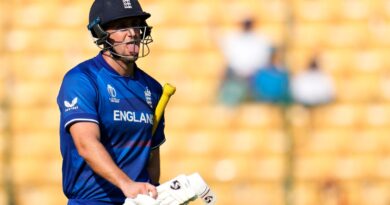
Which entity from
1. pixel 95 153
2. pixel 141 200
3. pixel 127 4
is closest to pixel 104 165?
pixel 95 153

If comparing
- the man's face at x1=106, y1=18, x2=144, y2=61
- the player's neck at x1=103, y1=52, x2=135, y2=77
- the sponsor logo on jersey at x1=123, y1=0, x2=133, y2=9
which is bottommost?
the player's neck at x1=103, y1=52, x2=135, y2=77

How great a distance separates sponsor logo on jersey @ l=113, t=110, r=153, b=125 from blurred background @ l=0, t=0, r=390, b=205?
172 inches

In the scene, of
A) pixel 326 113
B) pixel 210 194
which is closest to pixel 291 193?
pixel 326 113

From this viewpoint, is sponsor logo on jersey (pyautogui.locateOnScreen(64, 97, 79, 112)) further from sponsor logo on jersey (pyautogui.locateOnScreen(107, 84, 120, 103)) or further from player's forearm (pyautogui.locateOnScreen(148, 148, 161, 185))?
player's forearm (pyautogui.locateOnScreen(148, 148, 161, 185))

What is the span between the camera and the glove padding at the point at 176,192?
14.6 ft

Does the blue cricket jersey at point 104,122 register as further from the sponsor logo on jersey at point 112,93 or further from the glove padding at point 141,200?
the glove padding at point 141,200

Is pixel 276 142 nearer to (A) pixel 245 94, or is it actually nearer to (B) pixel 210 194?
(A) pixel 245 94

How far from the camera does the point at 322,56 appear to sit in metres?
9.44

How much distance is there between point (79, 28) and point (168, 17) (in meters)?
0.78

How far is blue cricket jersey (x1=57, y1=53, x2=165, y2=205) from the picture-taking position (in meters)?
4.55

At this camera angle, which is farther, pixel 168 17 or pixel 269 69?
pixel 168 17

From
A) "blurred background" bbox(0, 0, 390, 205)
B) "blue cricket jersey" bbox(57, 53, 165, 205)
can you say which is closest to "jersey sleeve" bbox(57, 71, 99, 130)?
"blue cricket jersey" bbox(57, 53, 165, 205)

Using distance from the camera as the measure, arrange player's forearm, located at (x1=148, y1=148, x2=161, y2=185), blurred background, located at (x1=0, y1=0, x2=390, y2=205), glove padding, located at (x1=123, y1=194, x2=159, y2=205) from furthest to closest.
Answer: blurred background, located at (x1=0, y1=0, x2=390, y2=205) < player's forearm, located at (x1=148, y1=148, x2=161, y2=185) < glove padding, located at (x1=123, y1=194, x2=159, y2=205)

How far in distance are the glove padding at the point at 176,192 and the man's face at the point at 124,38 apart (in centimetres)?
56
